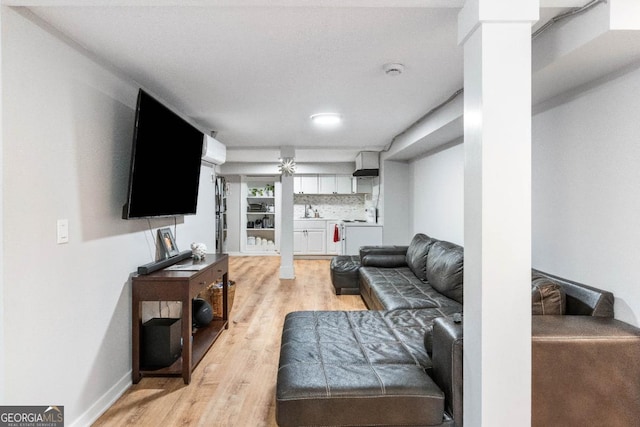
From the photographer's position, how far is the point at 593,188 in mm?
2104

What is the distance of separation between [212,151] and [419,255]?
8.99 ft

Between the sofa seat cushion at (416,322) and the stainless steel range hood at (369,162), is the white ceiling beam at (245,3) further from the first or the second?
the stainless steel range hood at (369,162)

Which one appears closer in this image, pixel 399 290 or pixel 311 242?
pixel 399 290

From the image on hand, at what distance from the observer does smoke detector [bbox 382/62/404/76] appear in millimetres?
2469

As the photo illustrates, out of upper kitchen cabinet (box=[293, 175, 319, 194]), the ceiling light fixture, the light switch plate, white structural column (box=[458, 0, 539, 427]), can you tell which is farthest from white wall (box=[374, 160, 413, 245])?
the light switch plate

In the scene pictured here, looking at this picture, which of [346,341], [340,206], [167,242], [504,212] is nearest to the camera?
[504,212]

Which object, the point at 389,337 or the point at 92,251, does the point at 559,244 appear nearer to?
the point at 389,337

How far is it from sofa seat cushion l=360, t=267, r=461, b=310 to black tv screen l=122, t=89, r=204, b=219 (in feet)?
6.80

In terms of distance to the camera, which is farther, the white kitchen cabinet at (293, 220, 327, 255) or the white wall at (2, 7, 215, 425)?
the white kitchen cabinet at (293, 220, 327, 255)

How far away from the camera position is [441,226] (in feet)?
15.6

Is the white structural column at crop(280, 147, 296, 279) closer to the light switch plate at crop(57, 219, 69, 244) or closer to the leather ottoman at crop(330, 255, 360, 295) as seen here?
the leather ottoman at crop(330, 255, 360, 295)

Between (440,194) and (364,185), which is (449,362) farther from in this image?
(364,185)

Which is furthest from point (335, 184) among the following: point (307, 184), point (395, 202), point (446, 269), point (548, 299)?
point (548, 299)

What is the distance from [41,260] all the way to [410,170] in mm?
5454
